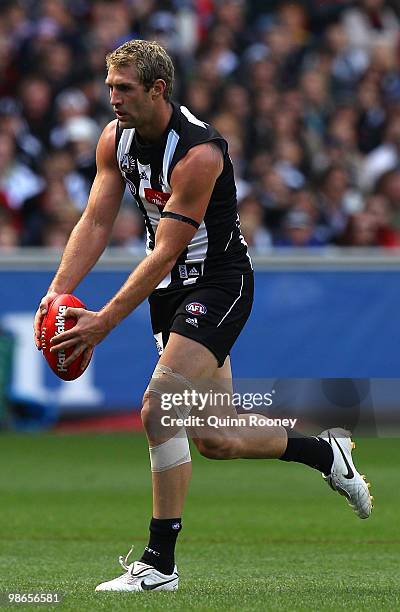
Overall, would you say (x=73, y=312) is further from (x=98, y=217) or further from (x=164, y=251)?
(x=98, y=217)

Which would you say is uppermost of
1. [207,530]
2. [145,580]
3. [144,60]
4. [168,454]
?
[144,60]

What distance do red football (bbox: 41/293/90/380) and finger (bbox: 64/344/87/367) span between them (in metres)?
0.01

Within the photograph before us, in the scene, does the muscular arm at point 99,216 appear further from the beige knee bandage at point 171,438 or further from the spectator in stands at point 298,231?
the spectator in stands at point 298,231

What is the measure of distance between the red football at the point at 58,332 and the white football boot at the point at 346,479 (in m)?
1.38

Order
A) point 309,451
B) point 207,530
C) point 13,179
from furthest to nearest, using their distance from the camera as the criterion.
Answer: point 13,179
point 207,530
point 309,451

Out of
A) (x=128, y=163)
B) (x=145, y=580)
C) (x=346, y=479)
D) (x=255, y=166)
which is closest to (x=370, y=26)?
(x=255, y=166)

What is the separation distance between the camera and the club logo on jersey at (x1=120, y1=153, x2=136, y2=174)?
21.7 feet

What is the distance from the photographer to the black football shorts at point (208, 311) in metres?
6.42

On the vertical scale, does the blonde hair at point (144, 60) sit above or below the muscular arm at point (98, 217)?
above

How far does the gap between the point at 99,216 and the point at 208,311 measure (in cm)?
79

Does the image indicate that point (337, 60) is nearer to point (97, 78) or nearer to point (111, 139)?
point (97, 78)

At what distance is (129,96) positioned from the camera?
20.6ft

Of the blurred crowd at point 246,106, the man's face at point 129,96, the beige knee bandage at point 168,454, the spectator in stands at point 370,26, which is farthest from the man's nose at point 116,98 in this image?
the spectator in stands at point 370,26

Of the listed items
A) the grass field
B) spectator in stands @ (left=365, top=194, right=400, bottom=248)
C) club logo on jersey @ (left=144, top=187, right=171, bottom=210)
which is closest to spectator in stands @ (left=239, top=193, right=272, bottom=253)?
spectator in stands @ (left=365, top=194, right=400, bottom=248)
